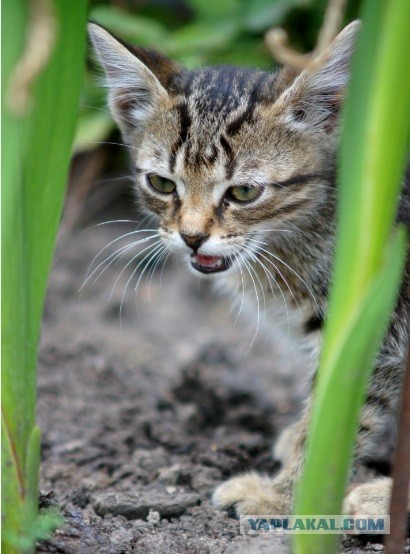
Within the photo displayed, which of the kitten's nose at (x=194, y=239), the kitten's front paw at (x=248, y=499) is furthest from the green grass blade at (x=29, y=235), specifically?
the kitten's front paw at (x=248, y=499)

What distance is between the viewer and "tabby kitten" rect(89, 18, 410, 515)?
8.11 feet

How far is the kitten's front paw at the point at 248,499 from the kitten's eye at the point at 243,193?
91cm

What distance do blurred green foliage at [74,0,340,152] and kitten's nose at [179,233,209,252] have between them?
170 centimetres

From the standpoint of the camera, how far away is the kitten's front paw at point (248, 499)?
96.6 inches

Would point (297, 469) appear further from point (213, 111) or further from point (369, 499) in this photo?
point (213, 111)

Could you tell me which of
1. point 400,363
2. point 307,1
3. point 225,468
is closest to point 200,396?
point 225,468

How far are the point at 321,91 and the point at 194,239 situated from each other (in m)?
0.62

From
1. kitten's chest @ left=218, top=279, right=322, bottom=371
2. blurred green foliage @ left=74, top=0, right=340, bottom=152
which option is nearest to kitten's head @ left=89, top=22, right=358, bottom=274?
kitten's chest @ left=218, top=279, right=322, bottom=371

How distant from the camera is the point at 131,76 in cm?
270

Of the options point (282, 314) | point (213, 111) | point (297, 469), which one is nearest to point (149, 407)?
point (282, 314)

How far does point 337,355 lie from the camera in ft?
4.70

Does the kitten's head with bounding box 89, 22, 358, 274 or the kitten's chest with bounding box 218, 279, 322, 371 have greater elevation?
the kitten's head with bounding box 89, 22, 358, 274

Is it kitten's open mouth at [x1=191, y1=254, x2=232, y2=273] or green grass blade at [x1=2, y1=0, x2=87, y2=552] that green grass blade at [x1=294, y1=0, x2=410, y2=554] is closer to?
green grass blade at [x1=2, y1=0, x2=87, y2=552]

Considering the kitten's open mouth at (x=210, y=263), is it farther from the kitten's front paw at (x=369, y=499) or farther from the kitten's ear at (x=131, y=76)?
the kitten's front paw at (x=369, y=499)
